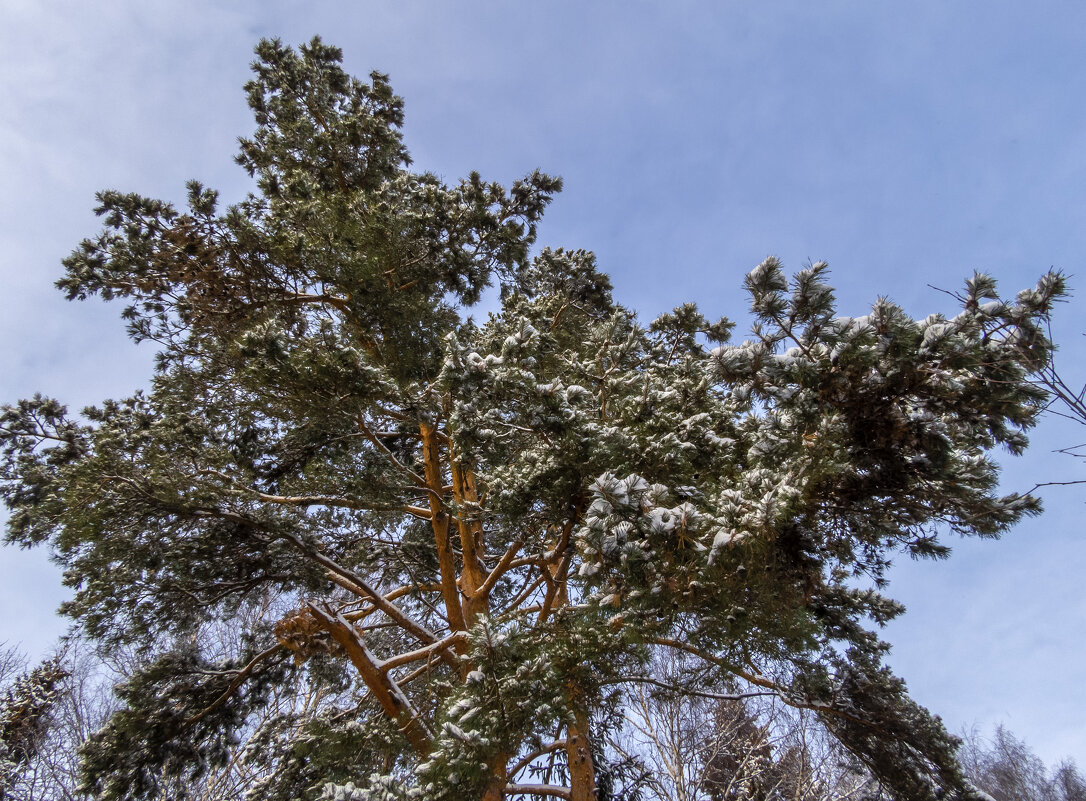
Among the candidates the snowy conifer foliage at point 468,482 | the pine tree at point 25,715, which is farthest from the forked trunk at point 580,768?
the pine tree at point 25,715

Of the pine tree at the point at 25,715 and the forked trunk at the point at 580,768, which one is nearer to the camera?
the forked trunk at the point at 580,768

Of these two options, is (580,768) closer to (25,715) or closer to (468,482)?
(468,482)

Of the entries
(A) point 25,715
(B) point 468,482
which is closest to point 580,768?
(B) point 468,482

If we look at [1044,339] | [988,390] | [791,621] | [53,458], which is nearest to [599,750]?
[791,621]

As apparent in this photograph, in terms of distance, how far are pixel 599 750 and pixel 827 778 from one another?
23.4ft

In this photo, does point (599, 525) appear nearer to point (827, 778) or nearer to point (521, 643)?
point (521, 643)

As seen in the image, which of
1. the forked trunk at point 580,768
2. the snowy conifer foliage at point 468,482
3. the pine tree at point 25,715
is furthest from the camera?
the pine tree at point 25,715

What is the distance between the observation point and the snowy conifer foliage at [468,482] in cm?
406

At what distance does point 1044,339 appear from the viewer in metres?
3.10

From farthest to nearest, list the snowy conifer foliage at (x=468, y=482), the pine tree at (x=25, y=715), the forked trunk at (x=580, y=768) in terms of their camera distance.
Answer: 1. the pine tree at (x=25, y=715)
2. the forked trunk at (x=580, y=768)
3. the snowy conifer foliage at (x=468, y=482)

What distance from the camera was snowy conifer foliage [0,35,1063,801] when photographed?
406 cm

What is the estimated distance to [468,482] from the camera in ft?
28.8

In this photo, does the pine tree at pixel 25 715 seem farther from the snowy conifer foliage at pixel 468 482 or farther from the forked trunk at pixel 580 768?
the forked trunk at pixel 580 768

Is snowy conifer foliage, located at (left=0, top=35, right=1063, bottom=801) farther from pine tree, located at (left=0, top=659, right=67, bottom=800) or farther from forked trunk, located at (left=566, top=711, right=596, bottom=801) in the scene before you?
pine tree, located at (left=0, top=659, right=67, bottom=800)
